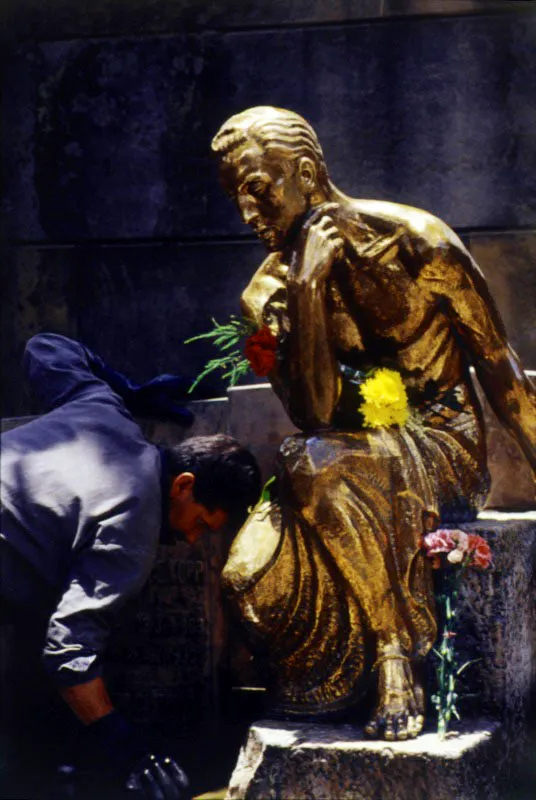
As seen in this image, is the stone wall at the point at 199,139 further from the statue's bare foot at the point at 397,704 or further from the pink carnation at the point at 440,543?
the statue's bare foot at the point at 397,704

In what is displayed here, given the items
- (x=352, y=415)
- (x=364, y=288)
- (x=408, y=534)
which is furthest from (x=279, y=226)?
(x=408, y=534)

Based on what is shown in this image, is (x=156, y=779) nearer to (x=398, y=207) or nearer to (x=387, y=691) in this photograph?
(x=387, y=691)

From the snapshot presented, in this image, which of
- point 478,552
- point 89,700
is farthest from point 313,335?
point 89,700

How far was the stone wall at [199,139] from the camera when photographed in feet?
24.7

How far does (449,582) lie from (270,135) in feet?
5.83

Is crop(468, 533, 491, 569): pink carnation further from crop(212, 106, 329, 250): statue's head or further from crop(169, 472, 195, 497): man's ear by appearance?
crop(212, 106, 329, 250): statue's head

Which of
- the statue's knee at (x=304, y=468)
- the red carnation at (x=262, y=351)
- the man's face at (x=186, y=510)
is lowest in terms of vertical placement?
the man's face at (x=186, y=510)

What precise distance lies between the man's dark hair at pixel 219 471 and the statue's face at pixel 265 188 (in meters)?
0.84

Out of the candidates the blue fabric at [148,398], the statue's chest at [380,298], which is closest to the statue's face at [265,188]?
the statue's chest at [380,298]

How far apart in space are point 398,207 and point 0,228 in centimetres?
303

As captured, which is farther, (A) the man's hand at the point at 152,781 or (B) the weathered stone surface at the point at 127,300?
(B) the weathered stone surface at the point at 127,300

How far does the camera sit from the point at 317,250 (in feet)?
18.1

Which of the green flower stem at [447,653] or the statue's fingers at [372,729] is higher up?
the green flower stem at [447,653]

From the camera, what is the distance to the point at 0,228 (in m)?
8.06
